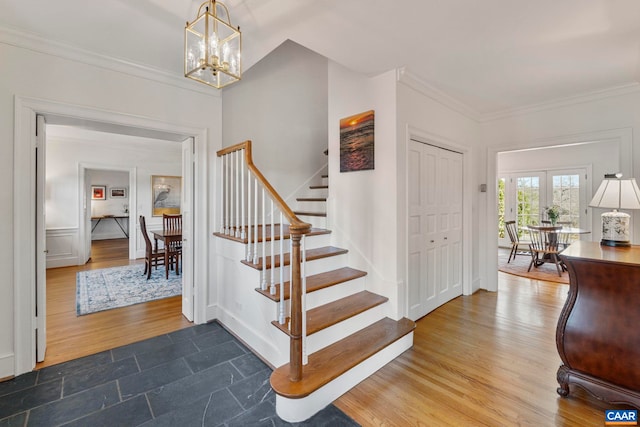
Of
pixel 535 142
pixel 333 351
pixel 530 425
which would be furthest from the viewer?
pixel 535 142

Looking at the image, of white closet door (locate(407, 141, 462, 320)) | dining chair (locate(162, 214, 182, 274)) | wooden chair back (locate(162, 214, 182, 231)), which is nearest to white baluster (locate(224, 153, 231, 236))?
white closet door (locate(407, 141, 462, 320))

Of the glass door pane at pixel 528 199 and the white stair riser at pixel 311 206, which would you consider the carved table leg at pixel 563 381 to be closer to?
the white stair riser at pixel 311 206

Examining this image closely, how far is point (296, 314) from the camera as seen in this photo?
1.77m

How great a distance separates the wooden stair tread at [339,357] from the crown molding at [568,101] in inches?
124

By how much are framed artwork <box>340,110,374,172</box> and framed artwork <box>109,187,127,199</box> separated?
9.53 m

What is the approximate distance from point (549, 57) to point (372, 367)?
10.1 feet

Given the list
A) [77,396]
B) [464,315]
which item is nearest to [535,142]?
[464,315]

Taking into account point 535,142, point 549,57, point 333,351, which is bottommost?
point 333,351

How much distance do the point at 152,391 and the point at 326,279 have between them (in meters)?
1.54

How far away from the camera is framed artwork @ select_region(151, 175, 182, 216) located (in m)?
6.91

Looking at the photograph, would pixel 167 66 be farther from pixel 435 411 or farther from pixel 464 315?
pixel 464 315

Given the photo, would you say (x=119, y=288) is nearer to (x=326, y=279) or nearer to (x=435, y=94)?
(x=326, y=279)

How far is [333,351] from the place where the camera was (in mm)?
2145

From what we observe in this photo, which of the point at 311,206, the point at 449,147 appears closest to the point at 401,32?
the point at 449,147
